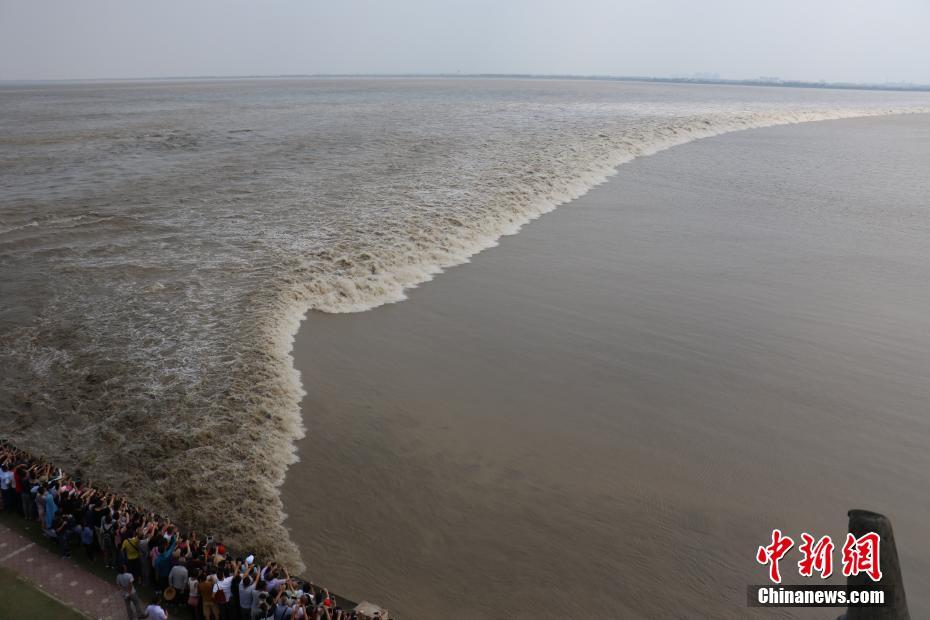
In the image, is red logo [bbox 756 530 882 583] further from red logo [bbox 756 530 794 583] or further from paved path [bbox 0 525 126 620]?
paved path [bbox 0 525 126 620]

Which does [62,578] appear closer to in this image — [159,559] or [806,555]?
[159,559]

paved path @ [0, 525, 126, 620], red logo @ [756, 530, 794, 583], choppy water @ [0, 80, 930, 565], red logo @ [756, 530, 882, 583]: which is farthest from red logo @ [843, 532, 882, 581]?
paved path @ [0, 525, 126, 620]

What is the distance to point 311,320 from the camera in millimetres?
17172

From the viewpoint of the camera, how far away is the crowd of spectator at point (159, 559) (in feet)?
25.8

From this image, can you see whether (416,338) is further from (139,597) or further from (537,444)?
(139,597)

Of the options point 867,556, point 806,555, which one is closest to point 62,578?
point 867,556

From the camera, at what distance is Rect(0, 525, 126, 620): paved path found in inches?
322

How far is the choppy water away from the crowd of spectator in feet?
3.47

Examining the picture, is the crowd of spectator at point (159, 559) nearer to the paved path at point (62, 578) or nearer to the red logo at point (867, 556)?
the paved path at point (62, 578)

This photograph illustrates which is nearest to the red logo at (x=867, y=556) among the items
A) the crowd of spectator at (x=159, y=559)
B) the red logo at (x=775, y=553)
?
the red logo at (x=775, y=553)

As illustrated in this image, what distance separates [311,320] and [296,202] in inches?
434

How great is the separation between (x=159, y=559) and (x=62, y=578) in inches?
57.6

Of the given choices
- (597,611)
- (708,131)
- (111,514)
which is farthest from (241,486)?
(708,131)

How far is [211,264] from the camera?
1986 centimetres
